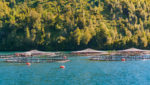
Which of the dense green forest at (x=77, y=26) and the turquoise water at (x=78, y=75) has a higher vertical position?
the dense green forest at (x=77, y=26)

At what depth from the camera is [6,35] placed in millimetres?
152000

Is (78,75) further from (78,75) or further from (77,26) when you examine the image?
(77,26)

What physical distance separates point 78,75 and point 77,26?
88404 mm

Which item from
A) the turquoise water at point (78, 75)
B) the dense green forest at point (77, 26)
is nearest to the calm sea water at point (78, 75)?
the turquoise water at point (78, 75)

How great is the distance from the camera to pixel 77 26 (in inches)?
5901

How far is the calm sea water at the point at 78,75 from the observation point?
2176 inches

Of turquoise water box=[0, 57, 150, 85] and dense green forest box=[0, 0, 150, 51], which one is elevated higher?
dense green forest box=[0, 0, 150, 51]

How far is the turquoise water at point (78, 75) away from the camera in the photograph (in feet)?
181

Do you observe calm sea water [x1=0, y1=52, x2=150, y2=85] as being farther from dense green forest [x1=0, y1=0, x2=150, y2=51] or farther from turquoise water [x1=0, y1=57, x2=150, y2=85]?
dense green forest [x1=0, y1=0, x2=150, y2=51]

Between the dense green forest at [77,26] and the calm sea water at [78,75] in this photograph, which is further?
the dense green forest at [77,26]

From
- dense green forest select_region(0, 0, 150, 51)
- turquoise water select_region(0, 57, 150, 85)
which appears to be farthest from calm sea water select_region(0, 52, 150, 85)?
dense green forest select_region(0, 0, 150, 51)

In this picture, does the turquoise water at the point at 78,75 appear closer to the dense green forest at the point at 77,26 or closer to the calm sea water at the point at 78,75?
the calm sea water at the point at 78,75

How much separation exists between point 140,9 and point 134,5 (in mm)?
6739

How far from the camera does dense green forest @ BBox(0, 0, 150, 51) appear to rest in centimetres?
14162
